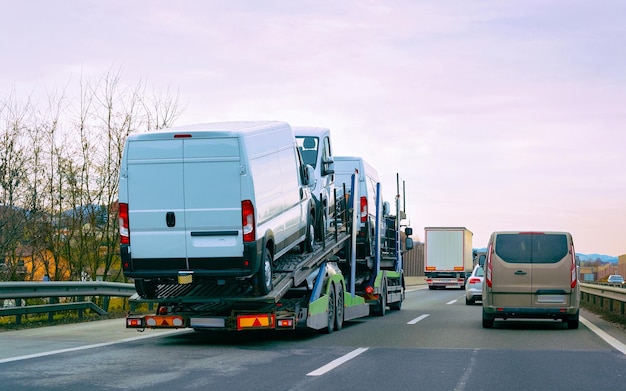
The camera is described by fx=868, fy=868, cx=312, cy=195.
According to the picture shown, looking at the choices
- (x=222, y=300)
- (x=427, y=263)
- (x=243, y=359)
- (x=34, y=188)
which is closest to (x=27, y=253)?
(x=34, y=188)

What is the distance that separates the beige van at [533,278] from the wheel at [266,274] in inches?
226

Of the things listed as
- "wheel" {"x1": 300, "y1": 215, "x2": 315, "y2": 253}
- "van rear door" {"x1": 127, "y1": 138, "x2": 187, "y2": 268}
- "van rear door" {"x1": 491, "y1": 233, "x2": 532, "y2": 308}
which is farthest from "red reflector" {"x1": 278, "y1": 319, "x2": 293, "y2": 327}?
"van rear door" {"x1": 491, "y1": 233, "x2": 532, "y2": 308}

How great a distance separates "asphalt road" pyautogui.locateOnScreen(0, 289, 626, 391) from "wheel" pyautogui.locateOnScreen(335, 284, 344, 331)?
0.24 metres

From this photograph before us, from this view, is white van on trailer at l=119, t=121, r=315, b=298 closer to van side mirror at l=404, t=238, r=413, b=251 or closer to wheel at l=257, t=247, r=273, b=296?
wheel at l=257, t=247, r=273, b=296

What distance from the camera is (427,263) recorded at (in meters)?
48.4

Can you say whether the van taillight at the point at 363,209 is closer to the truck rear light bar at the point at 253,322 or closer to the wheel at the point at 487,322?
the wheel at the point at 487,322

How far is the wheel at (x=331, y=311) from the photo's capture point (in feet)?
49.5

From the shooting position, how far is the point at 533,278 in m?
16.6

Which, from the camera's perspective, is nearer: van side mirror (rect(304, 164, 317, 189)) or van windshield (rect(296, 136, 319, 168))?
van side mirror (rect(304, 164, 317, 189))

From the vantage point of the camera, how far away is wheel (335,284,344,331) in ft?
51.7

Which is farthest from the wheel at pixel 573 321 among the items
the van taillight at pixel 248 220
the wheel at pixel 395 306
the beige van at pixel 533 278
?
the van taillight at pixel 248 220

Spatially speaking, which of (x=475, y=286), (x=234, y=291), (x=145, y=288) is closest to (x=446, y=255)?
(x=475, y=286)

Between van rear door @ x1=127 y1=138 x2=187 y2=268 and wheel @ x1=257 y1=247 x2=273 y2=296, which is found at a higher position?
van rear door @ x1=127 y1=138 x2=187 y2=268

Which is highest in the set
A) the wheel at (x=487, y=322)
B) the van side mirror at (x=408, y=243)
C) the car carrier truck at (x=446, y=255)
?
the van side mirror at (x=408, y=243)
